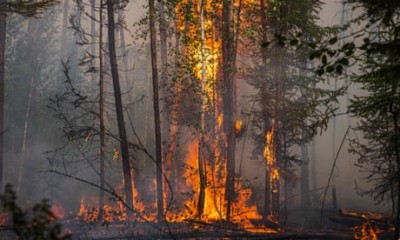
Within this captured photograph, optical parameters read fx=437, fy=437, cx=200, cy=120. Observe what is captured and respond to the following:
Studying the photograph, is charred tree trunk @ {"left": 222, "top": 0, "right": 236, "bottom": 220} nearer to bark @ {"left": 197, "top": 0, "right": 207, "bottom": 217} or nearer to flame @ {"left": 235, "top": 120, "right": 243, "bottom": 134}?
flame @ {"left": 235, "top": 120, "right": 243, "bottom": 134}

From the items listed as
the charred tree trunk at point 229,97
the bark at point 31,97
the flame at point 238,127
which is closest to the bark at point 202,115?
the charred tree trunk at point 229,97

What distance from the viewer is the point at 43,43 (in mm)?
41062

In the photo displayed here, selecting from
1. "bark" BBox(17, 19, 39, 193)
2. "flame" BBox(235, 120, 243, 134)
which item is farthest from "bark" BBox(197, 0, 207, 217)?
"bark" BBox(17, 19, 39, 193)

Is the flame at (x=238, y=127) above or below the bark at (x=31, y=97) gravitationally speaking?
below

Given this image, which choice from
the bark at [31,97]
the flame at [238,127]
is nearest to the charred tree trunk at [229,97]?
the flame at [238,127]

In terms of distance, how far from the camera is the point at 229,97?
18.1 m

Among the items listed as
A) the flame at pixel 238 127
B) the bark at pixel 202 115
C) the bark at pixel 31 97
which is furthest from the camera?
the bark at pixel 31 97

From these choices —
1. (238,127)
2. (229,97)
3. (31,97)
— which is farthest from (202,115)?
(31,97)

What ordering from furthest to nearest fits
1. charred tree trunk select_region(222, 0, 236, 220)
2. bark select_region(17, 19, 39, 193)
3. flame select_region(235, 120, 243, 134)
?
bark select_region(17, 19, 39, 193)
flame select_region(235, 120, 243, 134)
charred tree trunk select_region(222, 0, 236, 220)

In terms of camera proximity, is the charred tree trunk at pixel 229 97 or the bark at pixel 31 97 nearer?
the charred tree trunk at pixel 229 97

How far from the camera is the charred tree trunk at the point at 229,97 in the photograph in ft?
56.2

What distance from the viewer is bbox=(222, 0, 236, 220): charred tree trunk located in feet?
56.2

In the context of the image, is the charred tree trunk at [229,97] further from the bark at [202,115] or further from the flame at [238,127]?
the bark at [202,115]

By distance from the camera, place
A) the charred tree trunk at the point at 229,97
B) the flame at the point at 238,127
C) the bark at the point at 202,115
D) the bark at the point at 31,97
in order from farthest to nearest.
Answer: the bark at the point at 31,97, the flame at the point at 238,127, the charred tree trunk at the point at 229,97, the bark at the point at 202,115
